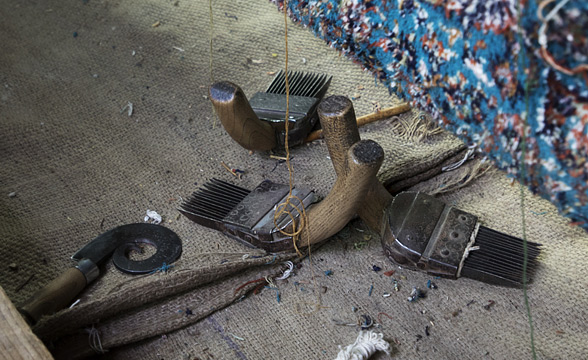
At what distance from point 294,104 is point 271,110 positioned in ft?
0.17

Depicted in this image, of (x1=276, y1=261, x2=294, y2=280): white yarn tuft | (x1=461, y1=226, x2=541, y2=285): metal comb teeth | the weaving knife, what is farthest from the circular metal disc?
(x1=461, y1=226, x2=541, y2=285): metal comb teeth

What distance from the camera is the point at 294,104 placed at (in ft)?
4.17

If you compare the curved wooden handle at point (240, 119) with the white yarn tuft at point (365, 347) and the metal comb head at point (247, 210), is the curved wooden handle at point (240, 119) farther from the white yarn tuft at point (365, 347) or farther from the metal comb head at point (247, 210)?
the white yarn tuft at point (365, 347)

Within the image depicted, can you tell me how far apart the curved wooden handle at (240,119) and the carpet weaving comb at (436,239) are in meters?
0.20

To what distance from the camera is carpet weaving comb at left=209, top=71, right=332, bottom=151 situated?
113 cm

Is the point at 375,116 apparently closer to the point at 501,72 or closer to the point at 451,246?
the point at 451,246

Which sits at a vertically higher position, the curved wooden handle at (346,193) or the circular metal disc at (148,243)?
the curved wooden handle at (346,193)

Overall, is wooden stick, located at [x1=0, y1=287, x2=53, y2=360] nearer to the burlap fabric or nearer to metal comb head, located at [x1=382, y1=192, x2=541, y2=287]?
the burlap fabric

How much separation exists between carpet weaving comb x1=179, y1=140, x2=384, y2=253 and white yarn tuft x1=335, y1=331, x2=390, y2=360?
0.19 m

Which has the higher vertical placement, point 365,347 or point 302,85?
point 302,85

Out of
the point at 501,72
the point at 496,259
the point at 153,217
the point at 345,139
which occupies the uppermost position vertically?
the point at 501,72

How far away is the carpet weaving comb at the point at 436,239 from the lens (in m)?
0.99

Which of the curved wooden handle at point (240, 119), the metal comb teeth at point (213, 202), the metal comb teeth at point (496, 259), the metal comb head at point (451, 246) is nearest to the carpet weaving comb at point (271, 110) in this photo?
the curved wooden handle at point (240, 119)

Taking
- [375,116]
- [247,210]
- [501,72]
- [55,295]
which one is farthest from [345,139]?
[55,295]
